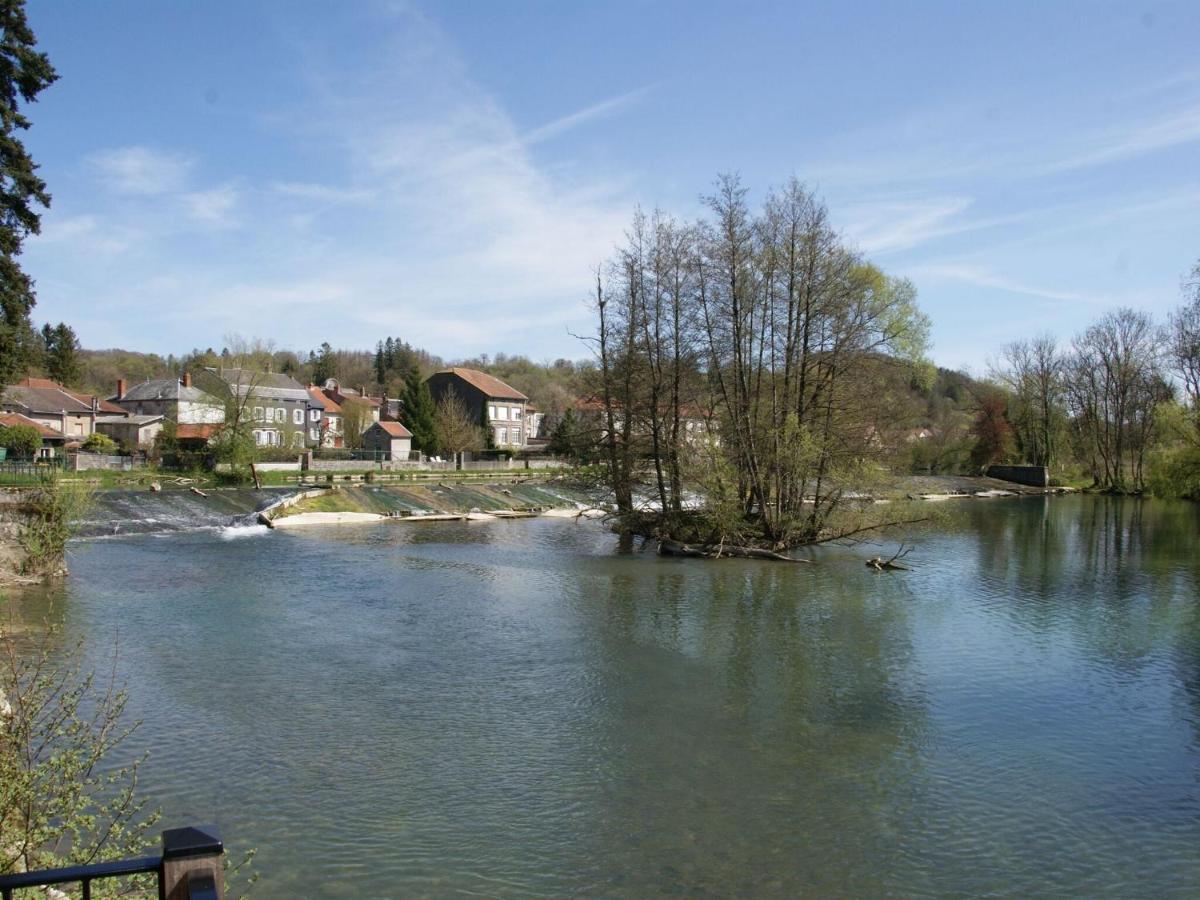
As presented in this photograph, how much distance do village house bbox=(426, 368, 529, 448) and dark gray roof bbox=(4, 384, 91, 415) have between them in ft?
103

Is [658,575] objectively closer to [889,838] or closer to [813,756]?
[813,756]

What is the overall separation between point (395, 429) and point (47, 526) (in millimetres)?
49648

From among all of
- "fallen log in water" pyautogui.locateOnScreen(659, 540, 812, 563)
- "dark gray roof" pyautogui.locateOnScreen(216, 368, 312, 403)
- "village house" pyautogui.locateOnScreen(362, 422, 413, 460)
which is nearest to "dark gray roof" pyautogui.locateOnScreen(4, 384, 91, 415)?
"dark gray roof" pyautogui.locateOnScreen(216, 368, 312, 403)

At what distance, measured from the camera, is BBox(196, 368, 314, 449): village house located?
52.4 meters

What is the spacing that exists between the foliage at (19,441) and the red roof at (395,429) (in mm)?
27437

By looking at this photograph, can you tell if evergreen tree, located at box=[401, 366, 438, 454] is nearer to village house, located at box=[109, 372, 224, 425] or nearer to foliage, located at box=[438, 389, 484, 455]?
foliage, located at box=[438, 389, 484, 455]

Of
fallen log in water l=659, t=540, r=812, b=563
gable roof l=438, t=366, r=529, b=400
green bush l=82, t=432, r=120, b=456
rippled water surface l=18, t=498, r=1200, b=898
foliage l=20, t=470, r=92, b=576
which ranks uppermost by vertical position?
gable roof l=438, t=366, r=529, b=400

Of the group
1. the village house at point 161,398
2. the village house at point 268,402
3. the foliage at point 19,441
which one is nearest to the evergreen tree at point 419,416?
the village house at point 268,402

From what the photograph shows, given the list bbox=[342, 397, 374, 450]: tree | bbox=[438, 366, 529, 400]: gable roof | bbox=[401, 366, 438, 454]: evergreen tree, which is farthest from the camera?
bbox=[438, 366, 529, 400]: gable roof

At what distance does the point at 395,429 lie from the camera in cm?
7175

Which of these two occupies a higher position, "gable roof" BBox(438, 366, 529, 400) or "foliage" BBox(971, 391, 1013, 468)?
"gable roof" BBox(438, 366, 529, 400)

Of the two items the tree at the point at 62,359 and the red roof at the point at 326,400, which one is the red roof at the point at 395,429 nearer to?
the red roof at the point at 326,400

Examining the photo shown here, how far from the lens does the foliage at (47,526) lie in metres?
22.2

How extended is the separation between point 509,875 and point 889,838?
3.91 m
